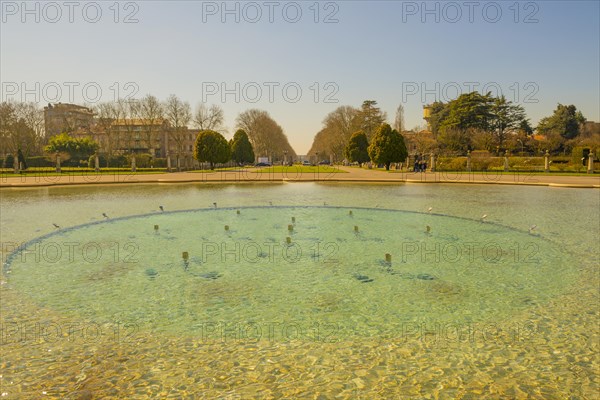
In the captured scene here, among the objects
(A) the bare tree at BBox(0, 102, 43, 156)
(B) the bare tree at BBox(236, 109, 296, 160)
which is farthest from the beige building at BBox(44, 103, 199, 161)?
(B) the bare tree at BBox(236, 109, 296, 160)

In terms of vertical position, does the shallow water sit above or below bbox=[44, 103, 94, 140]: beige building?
below

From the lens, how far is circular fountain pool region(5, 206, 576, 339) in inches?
217

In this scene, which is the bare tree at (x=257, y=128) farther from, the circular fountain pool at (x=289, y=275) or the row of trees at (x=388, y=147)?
the circular fountain pool at (x=289, y=275)

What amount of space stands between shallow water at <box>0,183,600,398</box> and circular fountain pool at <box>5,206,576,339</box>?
0.04m

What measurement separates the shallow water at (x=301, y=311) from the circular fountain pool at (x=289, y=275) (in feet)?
0.13

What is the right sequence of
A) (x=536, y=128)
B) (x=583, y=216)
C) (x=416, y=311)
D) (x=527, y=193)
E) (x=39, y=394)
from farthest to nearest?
(x=536, y=128), (x=527, y=193), (x=583, y=216), (x=416, y=311), (x=39, y=394)

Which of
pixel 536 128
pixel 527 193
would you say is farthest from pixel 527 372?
pixel 536 128

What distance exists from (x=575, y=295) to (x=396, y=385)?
418cm

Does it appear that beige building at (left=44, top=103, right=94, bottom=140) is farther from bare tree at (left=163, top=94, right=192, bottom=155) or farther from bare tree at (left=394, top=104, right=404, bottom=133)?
bare tree at (left=394, top=104, right=404, bottom=133)

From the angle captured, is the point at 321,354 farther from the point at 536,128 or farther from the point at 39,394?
the point at 536,128

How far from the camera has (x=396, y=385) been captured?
12.6 feet

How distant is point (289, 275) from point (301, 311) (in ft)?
5.50

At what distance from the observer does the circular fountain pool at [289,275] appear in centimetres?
551

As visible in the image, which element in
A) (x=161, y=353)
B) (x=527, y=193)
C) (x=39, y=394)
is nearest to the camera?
(x=39, y=394)
